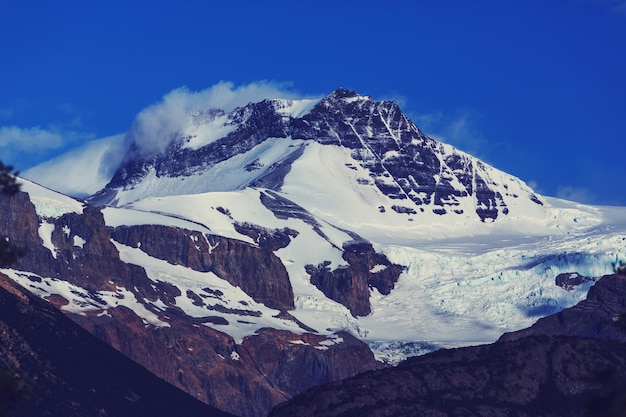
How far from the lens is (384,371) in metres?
198

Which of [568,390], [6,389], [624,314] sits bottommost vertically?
[6,389]

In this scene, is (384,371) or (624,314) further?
(384,371)

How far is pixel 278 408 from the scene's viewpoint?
194 meters

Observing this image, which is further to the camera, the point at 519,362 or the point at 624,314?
the point at 519,362

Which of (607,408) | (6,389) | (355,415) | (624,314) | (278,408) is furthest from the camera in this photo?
(278,408)

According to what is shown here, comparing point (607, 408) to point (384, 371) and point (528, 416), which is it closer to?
point (528, 416)

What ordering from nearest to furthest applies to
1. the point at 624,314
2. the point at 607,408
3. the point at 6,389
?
1. the point at 607,408
2. the point at 6,389
3. the point at 624,314

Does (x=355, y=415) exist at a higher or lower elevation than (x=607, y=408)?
higher

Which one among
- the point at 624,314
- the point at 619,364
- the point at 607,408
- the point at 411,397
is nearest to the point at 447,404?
the point at 411,397

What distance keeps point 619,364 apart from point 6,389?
111422mm

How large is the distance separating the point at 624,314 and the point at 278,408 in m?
103

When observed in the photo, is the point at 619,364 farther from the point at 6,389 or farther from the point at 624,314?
the point at 6,389

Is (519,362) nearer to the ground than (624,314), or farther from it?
farther from it

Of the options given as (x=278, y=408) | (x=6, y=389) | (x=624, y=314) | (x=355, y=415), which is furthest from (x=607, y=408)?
(x=278, y=408)
